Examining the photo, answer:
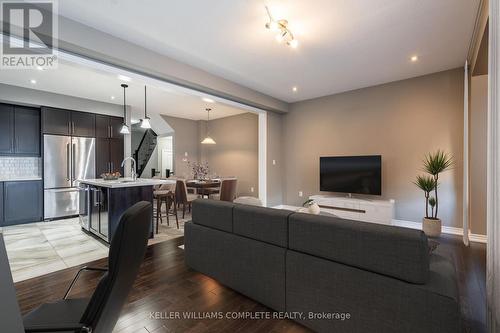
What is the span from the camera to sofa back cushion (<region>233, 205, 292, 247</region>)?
70.9 inches

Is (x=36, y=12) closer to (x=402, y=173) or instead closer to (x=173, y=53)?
(x=173, y=53)

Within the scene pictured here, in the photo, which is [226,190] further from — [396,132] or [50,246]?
[396,132]

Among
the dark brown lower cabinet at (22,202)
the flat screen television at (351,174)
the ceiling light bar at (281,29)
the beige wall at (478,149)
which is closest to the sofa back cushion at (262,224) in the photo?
the ceiling light bar at (281,29)

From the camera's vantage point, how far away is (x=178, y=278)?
2449 mm

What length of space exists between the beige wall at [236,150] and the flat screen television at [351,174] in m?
2.30

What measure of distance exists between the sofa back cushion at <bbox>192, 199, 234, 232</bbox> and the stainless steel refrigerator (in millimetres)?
4304

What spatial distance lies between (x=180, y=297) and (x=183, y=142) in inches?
247

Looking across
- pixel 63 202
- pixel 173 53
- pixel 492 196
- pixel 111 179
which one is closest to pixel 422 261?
pixel 492 196

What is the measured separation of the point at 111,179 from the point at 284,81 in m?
3.65

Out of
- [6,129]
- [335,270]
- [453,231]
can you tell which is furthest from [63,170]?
[453,231]

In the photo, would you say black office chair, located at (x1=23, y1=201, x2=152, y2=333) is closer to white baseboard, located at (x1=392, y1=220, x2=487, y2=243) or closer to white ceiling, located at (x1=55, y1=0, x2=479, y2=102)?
white ceiling, located at (x1=55, y1=0, x2=479, y2=102)

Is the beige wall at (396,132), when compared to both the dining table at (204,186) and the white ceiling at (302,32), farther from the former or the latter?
the dining table at (204,186)

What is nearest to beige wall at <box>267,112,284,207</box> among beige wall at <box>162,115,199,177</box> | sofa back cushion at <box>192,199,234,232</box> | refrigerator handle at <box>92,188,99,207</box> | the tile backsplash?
beige wall at <box>162,115,199,177</box>

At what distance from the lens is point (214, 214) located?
230cm
